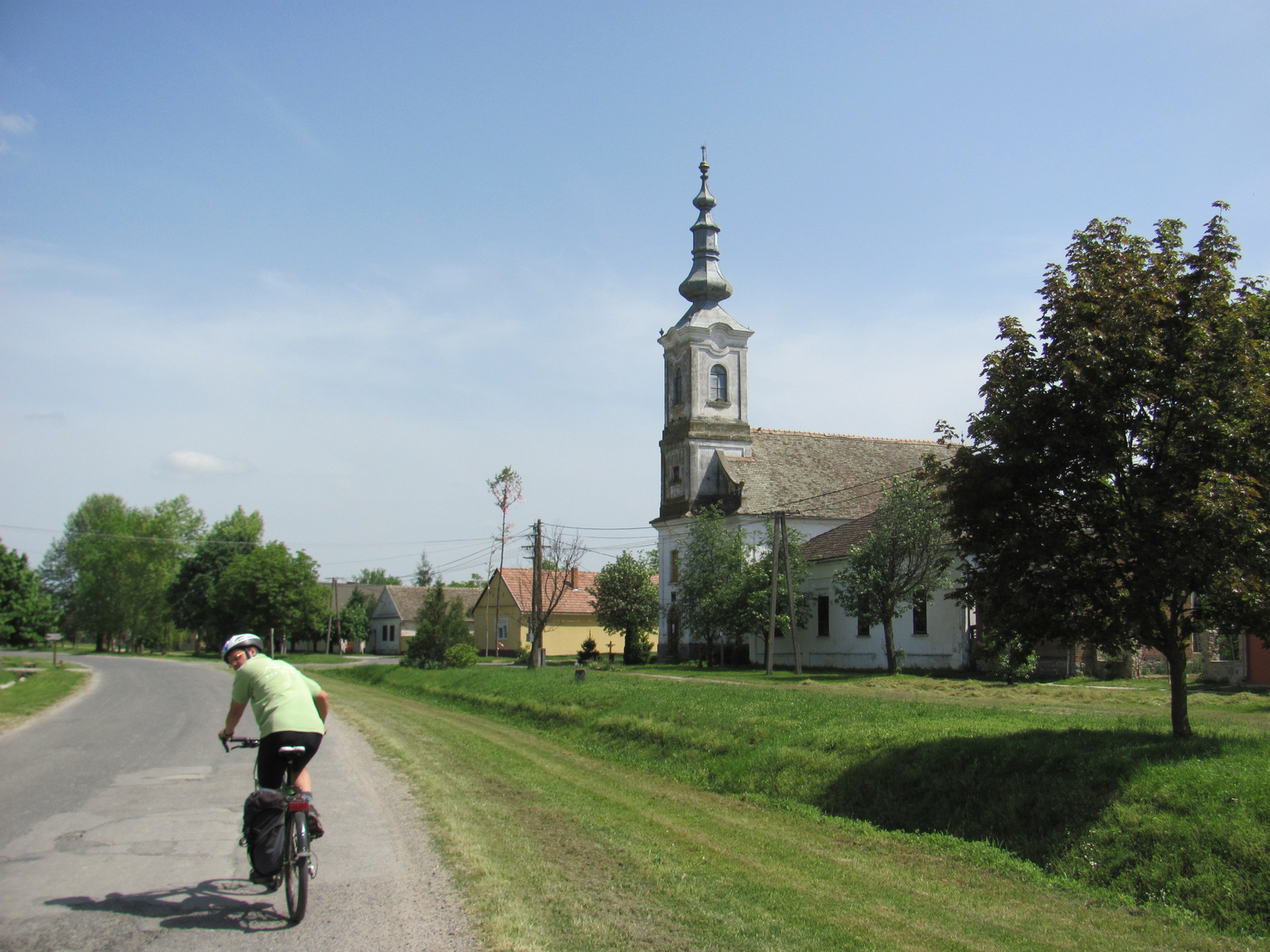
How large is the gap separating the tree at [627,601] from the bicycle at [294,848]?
46.1 meters

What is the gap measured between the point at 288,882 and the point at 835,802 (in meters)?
7.13

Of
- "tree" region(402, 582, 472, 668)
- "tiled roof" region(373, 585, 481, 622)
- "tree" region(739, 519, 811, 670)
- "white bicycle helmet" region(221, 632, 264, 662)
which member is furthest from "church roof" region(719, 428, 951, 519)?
"tiled roof" region(373, 585, 481, 622)

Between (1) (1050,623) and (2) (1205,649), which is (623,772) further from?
(2) (1205,649)

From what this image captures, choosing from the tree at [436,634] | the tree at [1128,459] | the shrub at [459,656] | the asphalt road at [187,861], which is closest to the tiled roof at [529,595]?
the tree at [436,634]

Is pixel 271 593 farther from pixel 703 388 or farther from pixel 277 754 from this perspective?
pixel 277 754

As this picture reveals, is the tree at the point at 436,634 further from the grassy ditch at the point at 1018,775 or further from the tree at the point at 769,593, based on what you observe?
the grassy ditch at the point at 1018,775

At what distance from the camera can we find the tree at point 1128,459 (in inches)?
391

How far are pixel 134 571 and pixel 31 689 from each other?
63.1 metres

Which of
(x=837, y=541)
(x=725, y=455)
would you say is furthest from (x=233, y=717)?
(x=725, y=455)

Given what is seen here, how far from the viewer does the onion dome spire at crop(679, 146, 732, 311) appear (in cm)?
5184

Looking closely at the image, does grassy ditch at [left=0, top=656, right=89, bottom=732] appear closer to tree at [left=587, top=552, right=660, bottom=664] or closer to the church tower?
tree at [left=587, top=552, right=660, bottom=664]

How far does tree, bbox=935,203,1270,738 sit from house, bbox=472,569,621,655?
5248 centimetres

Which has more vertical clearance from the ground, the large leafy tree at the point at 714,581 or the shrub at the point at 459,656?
the large leafy tree at the point at 714,581

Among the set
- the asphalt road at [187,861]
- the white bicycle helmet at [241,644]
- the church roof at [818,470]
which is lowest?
the asphalt road at [187,861]
